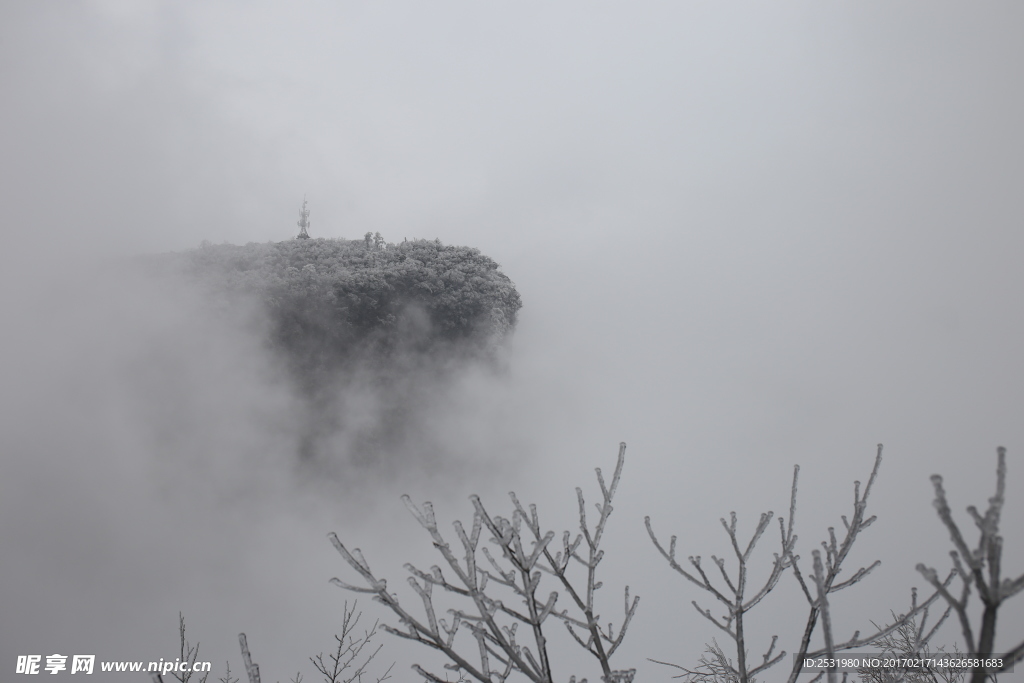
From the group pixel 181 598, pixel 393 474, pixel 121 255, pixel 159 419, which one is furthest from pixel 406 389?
pixel 121 255

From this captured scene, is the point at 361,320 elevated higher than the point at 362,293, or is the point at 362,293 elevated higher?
the point at 362,293

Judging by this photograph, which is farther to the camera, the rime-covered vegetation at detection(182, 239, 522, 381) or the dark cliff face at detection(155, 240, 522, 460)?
the rime-covered vegetation at detection(182, 239, 522, 381)

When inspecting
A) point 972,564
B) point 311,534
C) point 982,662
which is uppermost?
point 311,534

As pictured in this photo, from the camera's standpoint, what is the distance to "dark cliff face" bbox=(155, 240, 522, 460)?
50.1 feet

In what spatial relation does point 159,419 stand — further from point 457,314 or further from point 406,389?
point 457,314

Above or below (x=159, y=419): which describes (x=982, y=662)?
below

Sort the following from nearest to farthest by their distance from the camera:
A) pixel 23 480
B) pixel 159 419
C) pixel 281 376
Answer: pixel 23 480 → pixel 159 419 → pixel 281 376

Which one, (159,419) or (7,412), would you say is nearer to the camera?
(7,412)

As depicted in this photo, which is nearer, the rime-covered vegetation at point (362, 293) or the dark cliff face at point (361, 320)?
the dark cliff face at point (361, 320)

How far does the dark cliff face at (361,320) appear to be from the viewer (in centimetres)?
1526

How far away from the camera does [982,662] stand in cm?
99

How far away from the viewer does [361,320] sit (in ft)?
53.6

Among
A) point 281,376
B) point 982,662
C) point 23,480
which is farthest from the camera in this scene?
point 281,376

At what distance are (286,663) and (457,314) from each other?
10.4 metres
